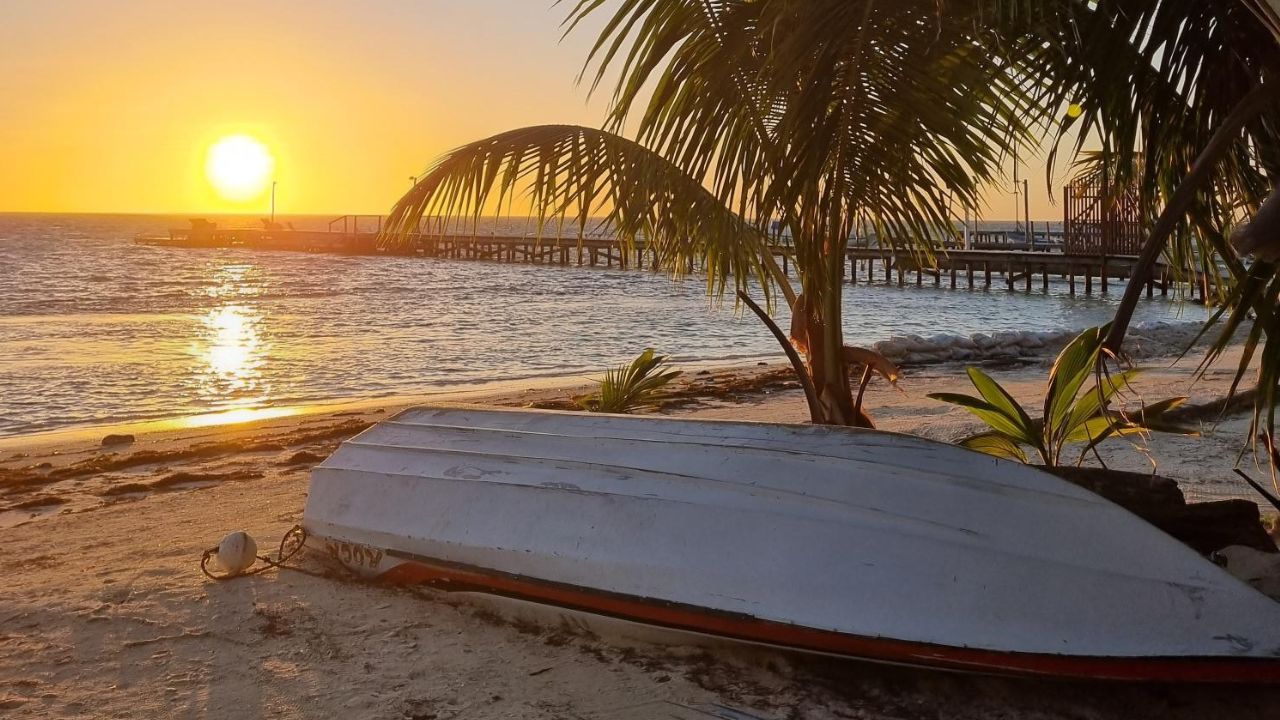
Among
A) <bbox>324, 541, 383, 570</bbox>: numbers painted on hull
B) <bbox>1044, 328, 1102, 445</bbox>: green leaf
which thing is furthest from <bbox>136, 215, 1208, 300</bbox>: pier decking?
<bbox>324, 541, 383, 570</bbox>: numbers painted on hull

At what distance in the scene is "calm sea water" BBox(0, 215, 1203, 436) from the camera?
1207 cm

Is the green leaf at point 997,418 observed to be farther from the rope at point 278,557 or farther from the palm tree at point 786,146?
the rope at point 278,557

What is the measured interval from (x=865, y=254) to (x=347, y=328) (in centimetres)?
1499

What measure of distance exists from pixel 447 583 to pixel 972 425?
4.19 metres

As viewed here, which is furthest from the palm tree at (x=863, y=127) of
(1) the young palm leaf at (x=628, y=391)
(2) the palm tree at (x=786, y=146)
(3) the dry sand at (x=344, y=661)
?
(1) the young palm leaf at (x=628, y=391)

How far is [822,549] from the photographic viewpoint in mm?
3076

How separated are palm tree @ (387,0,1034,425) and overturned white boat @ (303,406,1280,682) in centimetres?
89

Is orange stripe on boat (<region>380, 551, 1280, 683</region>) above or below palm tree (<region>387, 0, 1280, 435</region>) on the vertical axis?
below

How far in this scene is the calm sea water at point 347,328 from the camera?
12070mm

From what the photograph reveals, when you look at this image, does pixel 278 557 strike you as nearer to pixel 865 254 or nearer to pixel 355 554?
pixel 355 554

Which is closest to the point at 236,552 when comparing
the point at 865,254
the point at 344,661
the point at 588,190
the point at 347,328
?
the point at 344,661

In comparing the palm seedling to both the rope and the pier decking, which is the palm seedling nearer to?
the pier decking

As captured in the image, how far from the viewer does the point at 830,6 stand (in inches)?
126

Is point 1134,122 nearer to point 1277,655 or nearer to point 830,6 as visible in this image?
point 830,6
